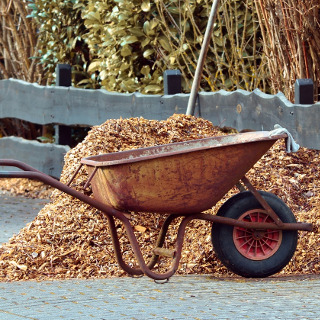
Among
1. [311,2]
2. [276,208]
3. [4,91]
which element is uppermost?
[311,2]

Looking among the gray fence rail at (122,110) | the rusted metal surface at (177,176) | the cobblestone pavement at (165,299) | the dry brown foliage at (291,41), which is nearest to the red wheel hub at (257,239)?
the cobblestone pavement at (165,299)

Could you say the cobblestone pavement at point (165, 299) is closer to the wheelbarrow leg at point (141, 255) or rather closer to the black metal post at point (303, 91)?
the wheelbarrow leg at point (141, 255)

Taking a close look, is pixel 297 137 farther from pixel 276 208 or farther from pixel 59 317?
pixel 59 317

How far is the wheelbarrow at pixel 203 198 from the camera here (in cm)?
495

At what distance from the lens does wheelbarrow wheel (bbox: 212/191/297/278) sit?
527 centimetres

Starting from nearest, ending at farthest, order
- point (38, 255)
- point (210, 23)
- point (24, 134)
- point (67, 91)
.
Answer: point (38, 255)
point (210, 23)
point (67, 91)
point (24, 134)

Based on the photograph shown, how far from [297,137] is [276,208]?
1.97m

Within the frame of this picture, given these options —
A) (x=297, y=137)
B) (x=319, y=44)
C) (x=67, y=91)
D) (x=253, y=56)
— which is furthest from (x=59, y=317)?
(x=67, y=91)

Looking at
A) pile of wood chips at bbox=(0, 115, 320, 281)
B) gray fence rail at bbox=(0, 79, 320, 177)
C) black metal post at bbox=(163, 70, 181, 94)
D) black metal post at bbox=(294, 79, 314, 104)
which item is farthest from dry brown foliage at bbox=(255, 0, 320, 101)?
black metal post at bbox=(163, 70, 181, 94)

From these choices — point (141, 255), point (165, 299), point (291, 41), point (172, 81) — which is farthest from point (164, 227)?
point (172, 81)

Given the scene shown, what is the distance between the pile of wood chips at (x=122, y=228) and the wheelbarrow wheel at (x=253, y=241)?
30 cm

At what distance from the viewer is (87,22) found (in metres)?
10.3

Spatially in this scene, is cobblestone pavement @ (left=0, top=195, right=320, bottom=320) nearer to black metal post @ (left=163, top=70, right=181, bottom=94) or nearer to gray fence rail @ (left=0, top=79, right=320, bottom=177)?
gray fence rail @ (left=0, top=79, right=320, bottom=177)

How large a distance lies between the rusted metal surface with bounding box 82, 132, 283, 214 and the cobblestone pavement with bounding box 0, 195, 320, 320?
1.57 ft
